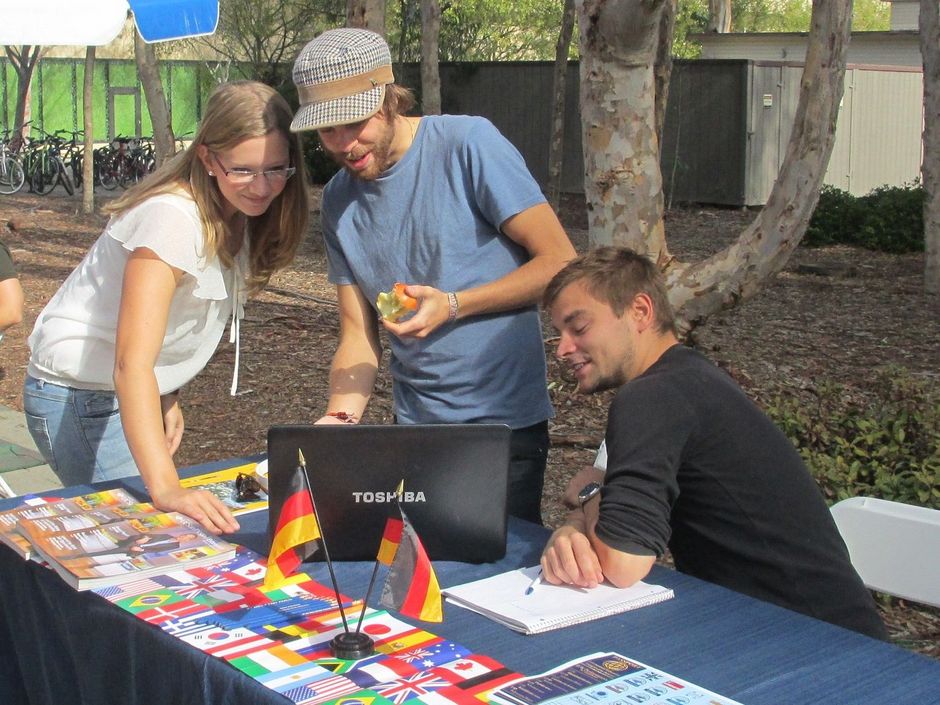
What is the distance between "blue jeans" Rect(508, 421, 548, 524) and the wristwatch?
46 centimetres

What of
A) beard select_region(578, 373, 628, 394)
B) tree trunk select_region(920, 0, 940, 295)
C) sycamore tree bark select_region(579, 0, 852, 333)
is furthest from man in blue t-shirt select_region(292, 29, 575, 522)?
tree trunk select_region(920, 0, 940, 295)

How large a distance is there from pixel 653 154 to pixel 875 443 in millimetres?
2046

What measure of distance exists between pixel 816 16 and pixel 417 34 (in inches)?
719

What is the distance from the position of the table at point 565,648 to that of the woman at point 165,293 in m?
0.37

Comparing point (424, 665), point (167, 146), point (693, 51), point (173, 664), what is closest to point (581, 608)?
point (424, 665)

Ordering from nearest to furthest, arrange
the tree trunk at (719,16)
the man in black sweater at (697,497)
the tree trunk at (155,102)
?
the man in black sweater at (697,497)
the tree trunk at (155,102)
the tree trunk at (719,16)

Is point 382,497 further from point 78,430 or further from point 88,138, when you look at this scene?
point 88,138

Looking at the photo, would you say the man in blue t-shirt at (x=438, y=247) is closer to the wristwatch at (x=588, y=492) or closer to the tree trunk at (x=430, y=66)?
the wristwatch at (x=588, y=492)

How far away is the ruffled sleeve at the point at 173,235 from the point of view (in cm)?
271

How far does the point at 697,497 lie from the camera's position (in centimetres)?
250

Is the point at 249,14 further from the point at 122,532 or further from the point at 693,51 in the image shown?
the point at 122,532

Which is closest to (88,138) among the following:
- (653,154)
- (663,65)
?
(663,65)

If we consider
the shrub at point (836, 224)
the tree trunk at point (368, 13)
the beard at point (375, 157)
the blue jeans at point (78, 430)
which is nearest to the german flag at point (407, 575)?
the beard at point (375, 157)

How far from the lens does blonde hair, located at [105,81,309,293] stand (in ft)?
9.04
